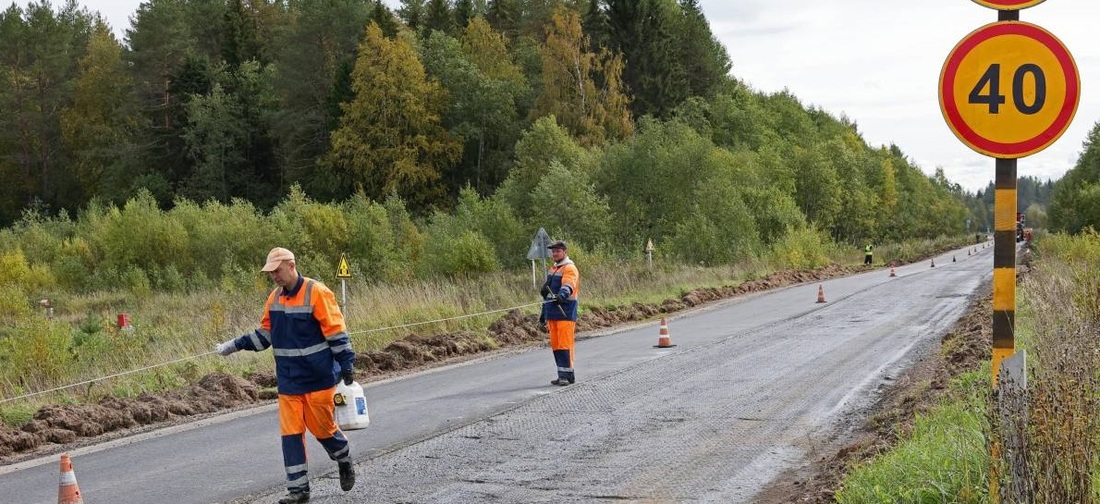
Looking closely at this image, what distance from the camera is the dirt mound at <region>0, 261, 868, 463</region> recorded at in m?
11.3

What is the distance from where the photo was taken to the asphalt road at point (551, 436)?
27.1ft

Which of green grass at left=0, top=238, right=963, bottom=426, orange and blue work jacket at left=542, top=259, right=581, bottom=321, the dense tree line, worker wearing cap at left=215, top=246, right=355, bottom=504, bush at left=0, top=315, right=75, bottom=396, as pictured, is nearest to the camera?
worker wearing cap at left=215, top=246, right=355, bottom=504

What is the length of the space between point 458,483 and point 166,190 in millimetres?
72418

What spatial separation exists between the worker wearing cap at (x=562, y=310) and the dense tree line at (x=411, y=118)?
35.8 m

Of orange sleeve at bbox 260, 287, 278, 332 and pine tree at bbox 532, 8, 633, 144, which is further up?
pine tree at bbox 532, 8, 633, 144

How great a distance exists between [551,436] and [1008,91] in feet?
20.1

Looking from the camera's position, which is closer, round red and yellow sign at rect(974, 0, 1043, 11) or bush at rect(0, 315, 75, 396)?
round red and yellow sign at rect(974, 0, 1043, 11)

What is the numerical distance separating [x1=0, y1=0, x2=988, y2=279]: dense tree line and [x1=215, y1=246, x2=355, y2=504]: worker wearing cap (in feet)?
137

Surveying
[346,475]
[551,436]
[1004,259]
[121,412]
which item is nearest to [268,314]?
[346,475]

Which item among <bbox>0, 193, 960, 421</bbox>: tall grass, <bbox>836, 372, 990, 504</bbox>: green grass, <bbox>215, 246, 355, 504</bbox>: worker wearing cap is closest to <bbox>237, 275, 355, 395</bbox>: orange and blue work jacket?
<bbox>215, 246, 355, 504</bbox>: worker wearing cap

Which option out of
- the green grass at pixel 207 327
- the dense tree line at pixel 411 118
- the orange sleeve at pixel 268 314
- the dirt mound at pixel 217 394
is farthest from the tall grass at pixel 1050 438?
the dense tree line at pixel 411 118

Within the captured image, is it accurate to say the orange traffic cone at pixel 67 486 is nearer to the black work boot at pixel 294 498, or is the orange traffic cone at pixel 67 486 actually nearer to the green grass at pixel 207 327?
the black work boot at pixel 294 498

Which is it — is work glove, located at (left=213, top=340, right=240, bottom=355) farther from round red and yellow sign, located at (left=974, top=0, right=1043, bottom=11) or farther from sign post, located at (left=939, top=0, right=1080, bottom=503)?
round red and yellow sign, located at (left=974, top=0, right=1043, bottom=11)

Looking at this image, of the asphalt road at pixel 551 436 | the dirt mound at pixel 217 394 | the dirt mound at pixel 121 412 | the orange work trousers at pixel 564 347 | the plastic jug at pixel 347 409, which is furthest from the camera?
the orange work trousers at pixel 564 347
